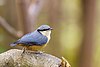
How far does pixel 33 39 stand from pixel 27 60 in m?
0.10

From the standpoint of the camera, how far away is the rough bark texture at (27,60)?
140 cm

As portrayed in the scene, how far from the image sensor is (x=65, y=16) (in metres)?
4.68

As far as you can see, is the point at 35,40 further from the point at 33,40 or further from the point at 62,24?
the point at 62,24

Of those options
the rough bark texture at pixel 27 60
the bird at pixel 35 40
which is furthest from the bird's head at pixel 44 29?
the rough bark texture at pixel 27 60

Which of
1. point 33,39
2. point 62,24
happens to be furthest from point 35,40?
point 62,24

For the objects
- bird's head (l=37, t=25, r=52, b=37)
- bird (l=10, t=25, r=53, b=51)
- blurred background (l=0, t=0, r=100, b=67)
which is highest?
bird's head (l=37, t=25, r=52, b=37)

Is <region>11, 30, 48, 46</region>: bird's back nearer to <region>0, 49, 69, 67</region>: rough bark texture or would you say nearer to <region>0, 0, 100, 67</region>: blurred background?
<region>0, 49, 69, 67</region>: rough bark texture

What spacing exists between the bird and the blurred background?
129 centimetres

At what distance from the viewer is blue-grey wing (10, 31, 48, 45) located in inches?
56.1

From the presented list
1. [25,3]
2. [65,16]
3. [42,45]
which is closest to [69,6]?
[65,16]

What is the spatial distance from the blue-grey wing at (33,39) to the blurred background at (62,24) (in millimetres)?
1309

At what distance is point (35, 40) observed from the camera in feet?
4.81

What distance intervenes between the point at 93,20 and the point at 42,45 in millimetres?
1886

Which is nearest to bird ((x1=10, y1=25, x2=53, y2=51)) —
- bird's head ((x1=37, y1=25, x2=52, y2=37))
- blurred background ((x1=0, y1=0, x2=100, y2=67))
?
bird's head ((x1=37, y1=25, x2=52, y2=37))
